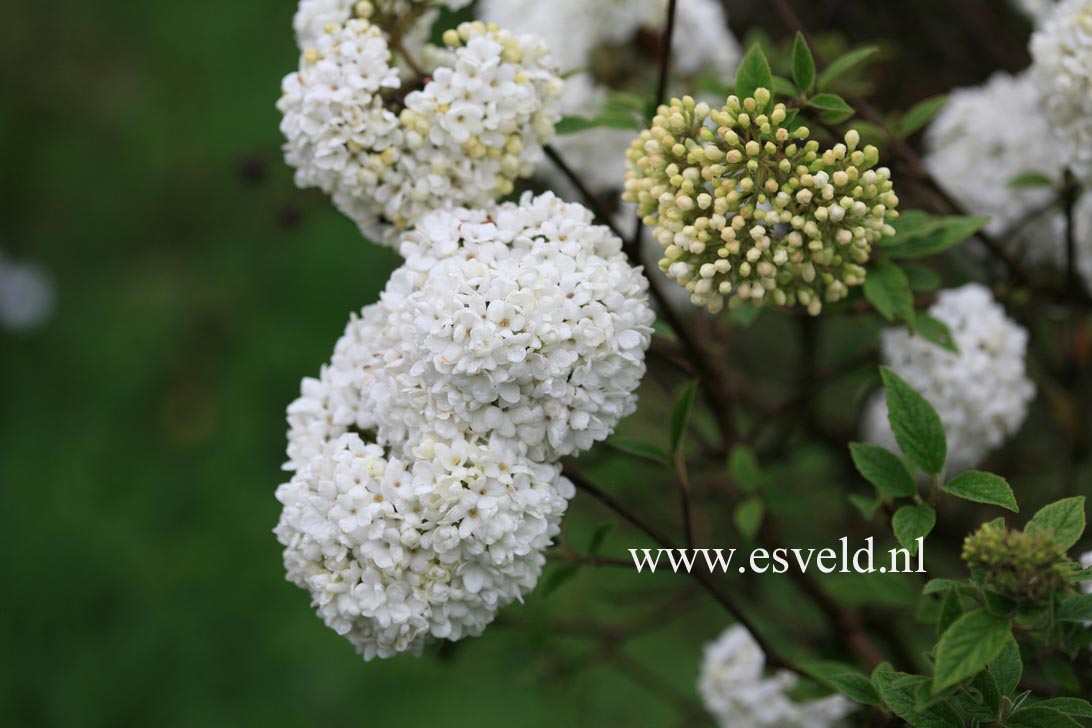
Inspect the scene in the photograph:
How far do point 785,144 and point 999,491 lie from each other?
66cm

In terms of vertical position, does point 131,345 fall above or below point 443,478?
above

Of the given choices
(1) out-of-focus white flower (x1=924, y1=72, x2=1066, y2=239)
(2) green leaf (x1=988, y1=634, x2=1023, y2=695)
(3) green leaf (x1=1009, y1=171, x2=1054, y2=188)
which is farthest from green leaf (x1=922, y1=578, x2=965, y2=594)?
(1) out-of-focus white flower (x1=924, y1=72, x2=1066, y2=239)

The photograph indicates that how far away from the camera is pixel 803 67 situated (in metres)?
1.96

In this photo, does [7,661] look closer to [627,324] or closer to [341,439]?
[341,439]

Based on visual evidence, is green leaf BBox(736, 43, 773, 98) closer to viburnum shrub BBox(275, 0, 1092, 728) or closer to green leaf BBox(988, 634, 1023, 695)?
viburnum shrub BBox(275, 0, 1092, 728)

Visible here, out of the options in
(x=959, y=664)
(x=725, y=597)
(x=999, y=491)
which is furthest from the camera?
(x=725, y=597)

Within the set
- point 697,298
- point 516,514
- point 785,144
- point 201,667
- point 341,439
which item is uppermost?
point 785,144

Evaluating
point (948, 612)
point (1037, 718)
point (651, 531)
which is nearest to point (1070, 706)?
point (1037, 718)

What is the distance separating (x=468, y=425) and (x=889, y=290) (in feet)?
2.83

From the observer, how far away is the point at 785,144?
1799 millimetres

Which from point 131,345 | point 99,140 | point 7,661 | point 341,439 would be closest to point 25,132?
point 99,140

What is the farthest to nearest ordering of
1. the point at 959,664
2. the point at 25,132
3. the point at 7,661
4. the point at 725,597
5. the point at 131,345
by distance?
the point at 25,132
the point at 131,345
the point at 7,661
the point at 725,597
the point at 959,664

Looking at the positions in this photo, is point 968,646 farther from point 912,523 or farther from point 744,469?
point 744,469

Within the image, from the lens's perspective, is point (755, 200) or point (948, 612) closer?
point (948, 612)
